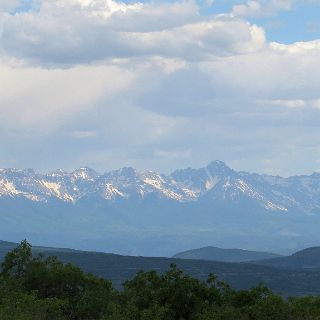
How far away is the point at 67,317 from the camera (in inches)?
4355

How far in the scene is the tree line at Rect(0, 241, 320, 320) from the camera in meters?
98.6

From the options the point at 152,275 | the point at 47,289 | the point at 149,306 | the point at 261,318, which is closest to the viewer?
the point at 261,318

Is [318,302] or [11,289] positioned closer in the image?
[318,302]

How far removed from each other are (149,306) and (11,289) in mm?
21317

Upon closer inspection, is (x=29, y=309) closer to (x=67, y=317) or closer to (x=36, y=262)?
(x=67, y=317)

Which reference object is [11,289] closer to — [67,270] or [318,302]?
[67,270]

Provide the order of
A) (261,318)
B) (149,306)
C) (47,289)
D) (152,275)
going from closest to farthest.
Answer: (261,318) → (149,306) → (152,275) → (47,289)

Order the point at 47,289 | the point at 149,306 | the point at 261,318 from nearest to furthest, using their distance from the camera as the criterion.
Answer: the point at 261,318 < the point at 149,306 < the point at 47,289

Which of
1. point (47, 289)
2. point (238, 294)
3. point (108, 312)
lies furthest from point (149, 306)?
point (47, 289)

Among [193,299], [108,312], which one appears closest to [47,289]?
[108,312]

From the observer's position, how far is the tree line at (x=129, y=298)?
324 ft

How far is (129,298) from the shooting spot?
110 m

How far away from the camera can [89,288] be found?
11825cm

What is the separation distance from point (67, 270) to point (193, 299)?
2014 centimetres
